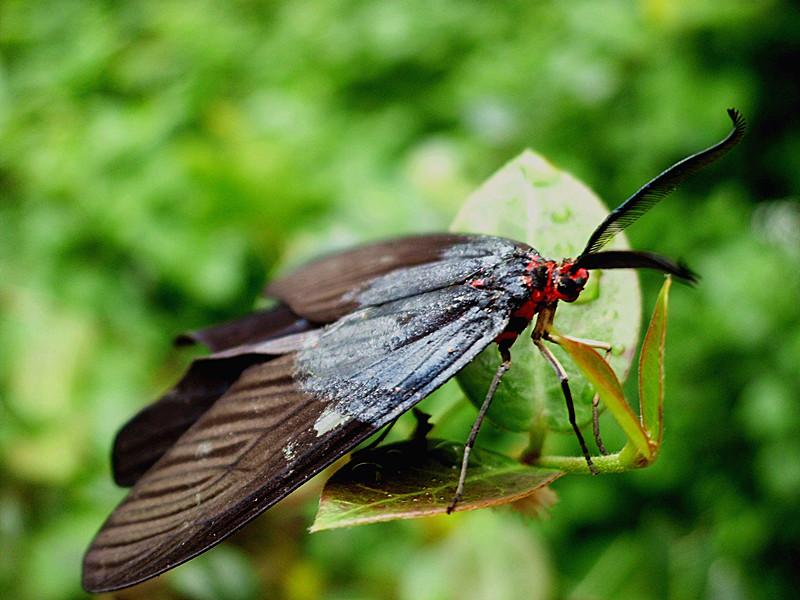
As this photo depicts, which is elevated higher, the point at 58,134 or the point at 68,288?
the point at 58,134

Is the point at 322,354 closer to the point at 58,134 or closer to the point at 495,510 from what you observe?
the point at 495,510

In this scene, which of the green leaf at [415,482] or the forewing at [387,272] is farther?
the forewing at [387,272]

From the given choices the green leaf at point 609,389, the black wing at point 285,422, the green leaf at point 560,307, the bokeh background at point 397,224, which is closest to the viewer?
the green leaf at point 609,389

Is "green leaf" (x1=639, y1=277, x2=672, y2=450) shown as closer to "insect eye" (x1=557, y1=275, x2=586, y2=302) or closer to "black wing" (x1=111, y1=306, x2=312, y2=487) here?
"insect eye" (x1=557, y1=275, x2=586, y2=302)

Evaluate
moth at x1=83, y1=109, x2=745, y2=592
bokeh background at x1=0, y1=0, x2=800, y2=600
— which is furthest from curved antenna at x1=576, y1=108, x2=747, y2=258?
bokeh background at x1=0, y1=0, x2=800, y2=600

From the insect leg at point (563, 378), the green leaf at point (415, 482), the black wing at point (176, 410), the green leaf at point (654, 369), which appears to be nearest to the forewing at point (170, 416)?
the black wing at point (176, 410)

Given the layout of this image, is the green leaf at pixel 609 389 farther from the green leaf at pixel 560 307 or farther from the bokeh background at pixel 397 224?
the bokeh background at pixel 397 224

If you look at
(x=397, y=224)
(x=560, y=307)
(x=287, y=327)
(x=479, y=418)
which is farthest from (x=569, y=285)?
(x=397, y=224)

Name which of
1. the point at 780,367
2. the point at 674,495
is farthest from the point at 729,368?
the point at 674,495

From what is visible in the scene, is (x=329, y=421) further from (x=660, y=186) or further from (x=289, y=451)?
(x=660, y=186)
